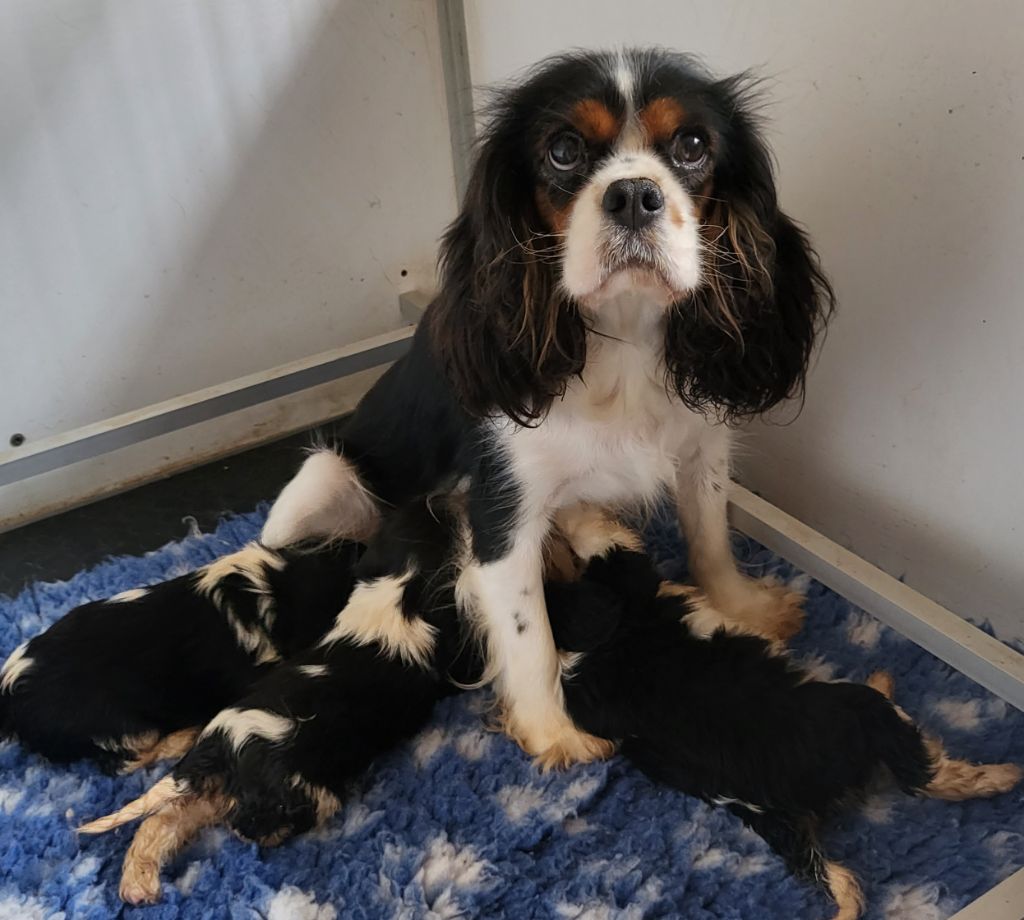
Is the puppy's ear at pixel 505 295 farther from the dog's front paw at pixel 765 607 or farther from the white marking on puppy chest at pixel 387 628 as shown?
the dog's front paw at pixel 765 607

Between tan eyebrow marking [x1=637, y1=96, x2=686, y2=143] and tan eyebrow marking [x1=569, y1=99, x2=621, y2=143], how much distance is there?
0.04 m

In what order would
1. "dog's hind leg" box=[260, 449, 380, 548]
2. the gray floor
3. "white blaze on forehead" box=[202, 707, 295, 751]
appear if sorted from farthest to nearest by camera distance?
the gray floor < "dog's hind leg" box=[260, 449, 380, 548] < "white blaze on forehead" box=[202, 707, 295, 751]

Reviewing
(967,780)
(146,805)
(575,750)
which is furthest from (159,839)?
(967,780)

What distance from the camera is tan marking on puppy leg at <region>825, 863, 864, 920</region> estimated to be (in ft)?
4.50

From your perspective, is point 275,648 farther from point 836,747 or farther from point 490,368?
point 836,747

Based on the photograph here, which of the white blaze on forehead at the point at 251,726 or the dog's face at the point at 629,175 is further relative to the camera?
the white blaze on forehead at the point at 251,726

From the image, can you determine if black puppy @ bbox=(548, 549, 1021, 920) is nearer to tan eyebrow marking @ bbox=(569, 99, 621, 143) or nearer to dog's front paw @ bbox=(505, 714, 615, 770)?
dog's front paw @ bbox=(505, 714, 615, 770)

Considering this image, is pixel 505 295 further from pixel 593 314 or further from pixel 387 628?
pixel 387 628

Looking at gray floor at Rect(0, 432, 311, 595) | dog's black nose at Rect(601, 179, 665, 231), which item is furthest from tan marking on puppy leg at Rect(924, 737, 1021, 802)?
gray floor at Rect(0, 432, 311, 595)

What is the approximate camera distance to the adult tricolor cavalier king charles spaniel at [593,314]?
1.33 meters

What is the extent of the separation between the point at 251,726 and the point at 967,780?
3.39 feet

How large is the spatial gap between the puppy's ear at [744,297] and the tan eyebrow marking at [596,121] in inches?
6.6

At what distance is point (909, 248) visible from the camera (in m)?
1.67

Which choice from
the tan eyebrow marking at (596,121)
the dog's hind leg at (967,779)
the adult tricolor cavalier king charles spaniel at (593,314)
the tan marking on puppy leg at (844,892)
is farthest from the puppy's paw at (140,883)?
the tan eyebrow marking at (596,121)
